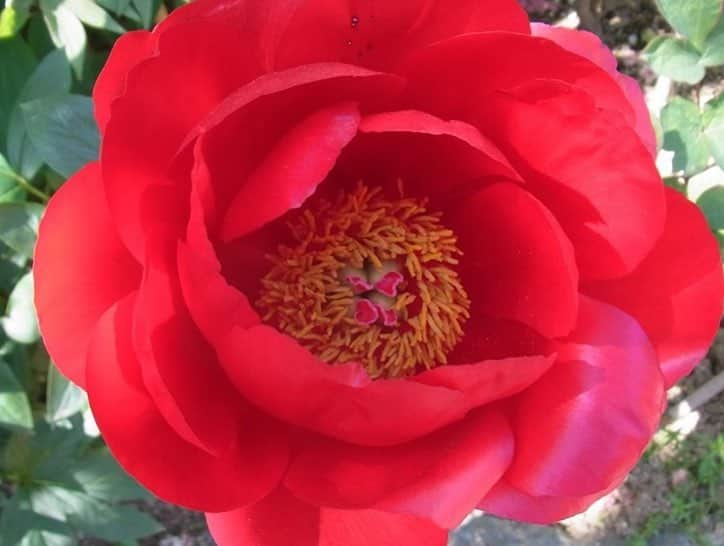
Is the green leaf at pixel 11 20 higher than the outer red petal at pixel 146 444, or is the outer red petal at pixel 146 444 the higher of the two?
the green leaf at pixel 11 20

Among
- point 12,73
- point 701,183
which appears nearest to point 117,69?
point 12,73

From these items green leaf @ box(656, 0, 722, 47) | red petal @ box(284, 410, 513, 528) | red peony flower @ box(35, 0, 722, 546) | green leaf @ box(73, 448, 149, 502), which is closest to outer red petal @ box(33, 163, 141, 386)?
red peony flower @ box(35, 0, 722, 546)

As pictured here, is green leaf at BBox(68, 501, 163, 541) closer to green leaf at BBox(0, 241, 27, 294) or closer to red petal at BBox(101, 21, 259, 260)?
green leaf at BBox(0, 241, 27, 294)

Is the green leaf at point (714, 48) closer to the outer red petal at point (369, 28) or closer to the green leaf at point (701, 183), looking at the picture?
the green leaf at point (701, 183)

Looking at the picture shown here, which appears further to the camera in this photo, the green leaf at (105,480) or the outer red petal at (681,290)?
the green leaf at (105,480)

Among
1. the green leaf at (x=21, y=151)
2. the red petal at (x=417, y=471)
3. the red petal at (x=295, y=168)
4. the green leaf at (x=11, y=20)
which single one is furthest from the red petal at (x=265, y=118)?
the green leaf at (x=11, y=20)

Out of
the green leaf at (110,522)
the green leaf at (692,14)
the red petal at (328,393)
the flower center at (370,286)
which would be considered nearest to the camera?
the red petal at (328,393)

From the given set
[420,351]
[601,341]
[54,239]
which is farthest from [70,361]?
[601,341]
